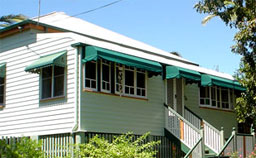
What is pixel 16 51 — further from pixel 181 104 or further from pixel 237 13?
pixel 237 13

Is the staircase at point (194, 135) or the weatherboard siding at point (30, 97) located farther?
the staircase at point (194, 135)

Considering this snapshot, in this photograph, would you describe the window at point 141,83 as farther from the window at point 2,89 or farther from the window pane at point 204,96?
the window at point 2,89

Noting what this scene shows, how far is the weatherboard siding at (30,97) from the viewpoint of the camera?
15.4 m

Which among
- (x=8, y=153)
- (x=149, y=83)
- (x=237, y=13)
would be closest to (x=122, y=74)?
(x=149, y=83)

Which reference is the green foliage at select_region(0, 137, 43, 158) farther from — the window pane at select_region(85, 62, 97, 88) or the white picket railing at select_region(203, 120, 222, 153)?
the white picket railing at select_region(203, 120, 222, 153)

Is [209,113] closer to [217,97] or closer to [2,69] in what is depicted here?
[217,97]

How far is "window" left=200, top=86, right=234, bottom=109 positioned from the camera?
21.7m

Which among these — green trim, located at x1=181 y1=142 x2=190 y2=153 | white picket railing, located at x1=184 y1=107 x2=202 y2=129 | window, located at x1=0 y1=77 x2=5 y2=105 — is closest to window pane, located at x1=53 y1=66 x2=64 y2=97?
window, located at x1=0 y1=77 x2=5 y2=105

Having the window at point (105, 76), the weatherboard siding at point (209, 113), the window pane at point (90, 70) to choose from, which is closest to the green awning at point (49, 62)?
the window pane at point (90, 70)

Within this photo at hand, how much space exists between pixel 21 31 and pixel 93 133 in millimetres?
5778

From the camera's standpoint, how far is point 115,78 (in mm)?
16453

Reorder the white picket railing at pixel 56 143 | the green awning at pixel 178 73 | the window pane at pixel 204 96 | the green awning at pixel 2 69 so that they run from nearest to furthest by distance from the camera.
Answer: the white picket railing at pixel 56 143
the green awning at pixel 178 73
the green awning at pixel 2 69
the window pane at pixel 204 96

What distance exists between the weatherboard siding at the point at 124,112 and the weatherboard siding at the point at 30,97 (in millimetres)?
606

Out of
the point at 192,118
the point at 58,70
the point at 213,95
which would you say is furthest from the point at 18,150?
the point at 213,95
